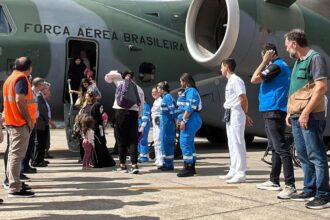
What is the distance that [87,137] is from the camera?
813 centimetres

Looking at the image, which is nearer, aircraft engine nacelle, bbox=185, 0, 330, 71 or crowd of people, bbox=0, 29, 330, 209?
crowd of people, bbox=0, 29, 330, 209

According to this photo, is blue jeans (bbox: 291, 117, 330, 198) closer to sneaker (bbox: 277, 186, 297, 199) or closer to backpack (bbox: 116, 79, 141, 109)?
sneaker (bbox: 277, 186, 297, 199)

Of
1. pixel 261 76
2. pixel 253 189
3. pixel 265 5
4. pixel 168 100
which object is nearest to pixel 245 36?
pixel 265 5

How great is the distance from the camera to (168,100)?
26.4 feet

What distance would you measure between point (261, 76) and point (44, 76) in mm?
5309

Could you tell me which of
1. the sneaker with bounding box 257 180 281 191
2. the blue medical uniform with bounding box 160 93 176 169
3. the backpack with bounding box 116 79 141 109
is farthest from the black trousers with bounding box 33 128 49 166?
the sneaker with bounding box 257 180 281 191

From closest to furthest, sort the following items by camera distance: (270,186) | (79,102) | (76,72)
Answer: (270,186) → (79,102) → (76,72)

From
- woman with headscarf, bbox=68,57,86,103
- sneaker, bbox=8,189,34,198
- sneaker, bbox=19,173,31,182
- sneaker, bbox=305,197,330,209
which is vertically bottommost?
sneaker, bbox=305,197,330,209

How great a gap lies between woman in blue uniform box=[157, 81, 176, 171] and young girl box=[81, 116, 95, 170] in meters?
1.25

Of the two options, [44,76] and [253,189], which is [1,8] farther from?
[253,189]

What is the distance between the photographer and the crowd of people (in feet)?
16.8

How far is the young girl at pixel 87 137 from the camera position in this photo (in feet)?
26.5

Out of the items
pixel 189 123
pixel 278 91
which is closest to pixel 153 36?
pixel 189 123

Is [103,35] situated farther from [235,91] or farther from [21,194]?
[21,194]
